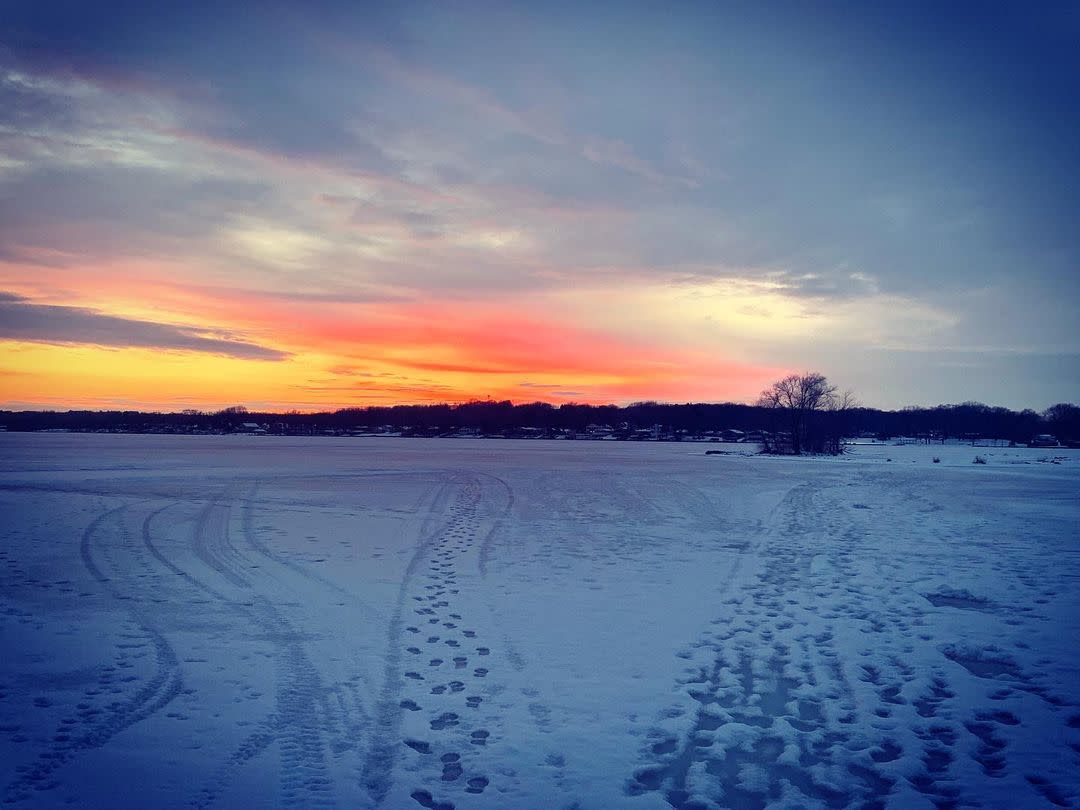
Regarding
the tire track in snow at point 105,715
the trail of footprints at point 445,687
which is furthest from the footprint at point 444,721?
the tire track in snow at point 105,715

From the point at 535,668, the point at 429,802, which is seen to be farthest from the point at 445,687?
the point at 429,802

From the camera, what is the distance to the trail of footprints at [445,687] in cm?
433

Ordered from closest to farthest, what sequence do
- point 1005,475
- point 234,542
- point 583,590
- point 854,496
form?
point 583,590
point 234,542
point 854,496
point 1005,475

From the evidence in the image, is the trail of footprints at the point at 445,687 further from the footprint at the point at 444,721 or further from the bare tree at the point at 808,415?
the bare tree at the point at 808,415

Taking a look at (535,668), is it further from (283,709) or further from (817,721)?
(817,721)

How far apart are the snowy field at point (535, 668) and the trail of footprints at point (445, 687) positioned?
3 cm

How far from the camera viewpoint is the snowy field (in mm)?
4289

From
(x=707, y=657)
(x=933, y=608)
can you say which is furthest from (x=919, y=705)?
(x=933, y=608)

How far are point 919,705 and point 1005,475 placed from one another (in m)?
35.9

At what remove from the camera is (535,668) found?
244 inches

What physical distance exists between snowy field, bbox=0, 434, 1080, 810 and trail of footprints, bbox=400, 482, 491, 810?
1.3 inches

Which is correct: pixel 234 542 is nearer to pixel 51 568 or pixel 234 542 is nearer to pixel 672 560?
pixel 51 568

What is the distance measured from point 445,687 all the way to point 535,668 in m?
0.97

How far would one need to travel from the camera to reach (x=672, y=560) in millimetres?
11258
